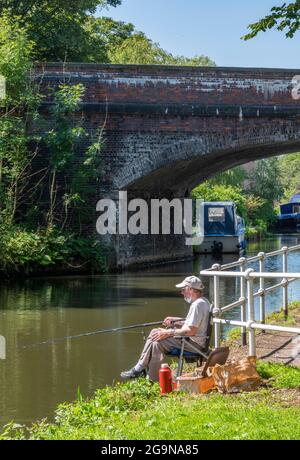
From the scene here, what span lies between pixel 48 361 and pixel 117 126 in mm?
12771

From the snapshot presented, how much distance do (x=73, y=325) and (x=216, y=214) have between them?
1921cm

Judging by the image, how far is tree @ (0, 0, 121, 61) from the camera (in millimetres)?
29578

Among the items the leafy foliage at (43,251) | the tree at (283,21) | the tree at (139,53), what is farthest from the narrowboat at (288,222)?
the tree at (283,21)

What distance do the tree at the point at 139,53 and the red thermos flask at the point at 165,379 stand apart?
33.2 metres

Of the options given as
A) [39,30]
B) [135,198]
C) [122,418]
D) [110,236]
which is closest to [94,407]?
[122,418]

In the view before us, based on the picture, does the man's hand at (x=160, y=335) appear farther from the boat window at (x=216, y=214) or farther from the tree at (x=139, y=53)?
the tree at (x=139, y=53)

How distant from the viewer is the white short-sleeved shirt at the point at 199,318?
26.5 feet

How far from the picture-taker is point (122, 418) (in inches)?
255

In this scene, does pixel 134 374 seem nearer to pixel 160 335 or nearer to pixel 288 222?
pixel 160 335

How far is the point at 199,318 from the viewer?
26.5 ft

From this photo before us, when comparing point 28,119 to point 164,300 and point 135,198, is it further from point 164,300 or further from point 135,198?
point 164,300

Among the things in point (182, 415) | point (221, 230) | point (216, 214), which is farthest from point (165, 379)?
point (216, 214)

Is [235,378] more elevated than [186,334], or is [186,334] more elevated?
[186,334]

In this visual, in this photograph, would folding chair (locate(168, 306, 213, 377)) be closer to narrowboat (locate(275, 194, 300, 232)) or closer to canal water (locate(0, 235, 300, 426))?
canal water (locate(0, 235, 300, 426))
